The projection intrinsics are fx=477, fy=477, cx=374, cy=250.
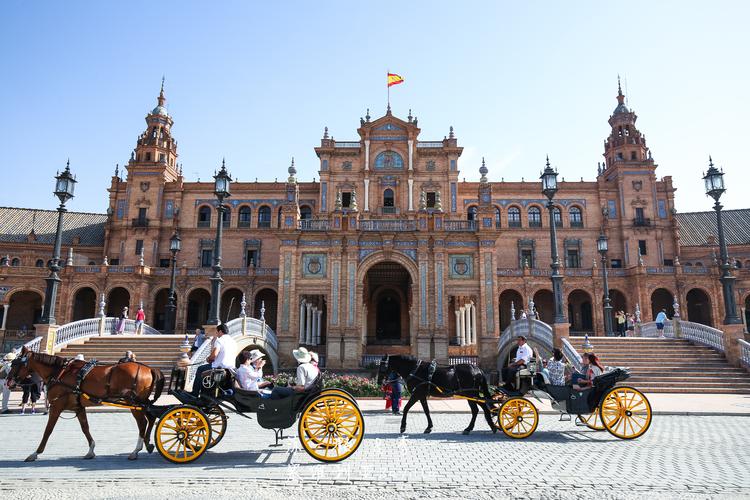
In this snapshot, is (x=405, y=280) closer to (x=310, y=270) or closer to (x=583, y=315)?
(x=310, y=270)

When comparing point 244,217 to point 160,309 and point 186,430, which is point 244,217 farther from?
point 186,430

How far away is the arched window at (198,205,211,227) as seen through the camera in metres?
45.6

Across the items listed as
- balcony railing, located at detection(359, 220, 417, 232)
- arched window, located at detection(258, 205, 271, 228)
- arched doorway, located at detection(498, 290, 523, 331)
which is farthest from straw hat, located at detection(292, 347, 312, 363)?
arched window, located at detection(258, 205, 271, 228)

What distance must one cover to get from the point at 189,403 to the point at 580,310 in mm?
41910

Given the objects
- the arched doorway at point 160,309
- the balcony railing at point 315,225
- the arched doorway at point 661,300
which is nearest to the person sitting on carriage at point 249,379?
the balcony railing at point 315,225

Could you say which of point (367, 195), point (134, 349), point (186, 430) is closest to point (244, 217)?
point (367, 195)

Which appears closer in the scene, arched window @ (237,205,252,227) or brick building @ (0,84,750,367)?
brick building @ (0,84,750,367)

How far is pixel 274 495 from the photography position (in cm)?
574

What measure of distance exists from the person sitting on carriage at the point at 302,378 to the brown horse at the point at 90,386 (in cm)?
207

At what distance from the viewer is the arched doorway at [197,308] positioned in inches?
1668

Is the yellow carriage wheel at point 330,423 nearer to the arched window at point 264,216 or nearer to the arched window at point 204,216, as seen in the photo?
the arched window at point 264,216

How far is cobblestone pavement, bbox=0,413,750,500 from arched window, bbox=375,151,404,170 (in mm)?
31971

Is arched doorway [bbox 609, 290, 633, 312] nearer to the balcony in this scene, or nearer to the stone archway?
the balcony

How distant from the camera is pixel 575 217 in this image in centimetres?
4519
